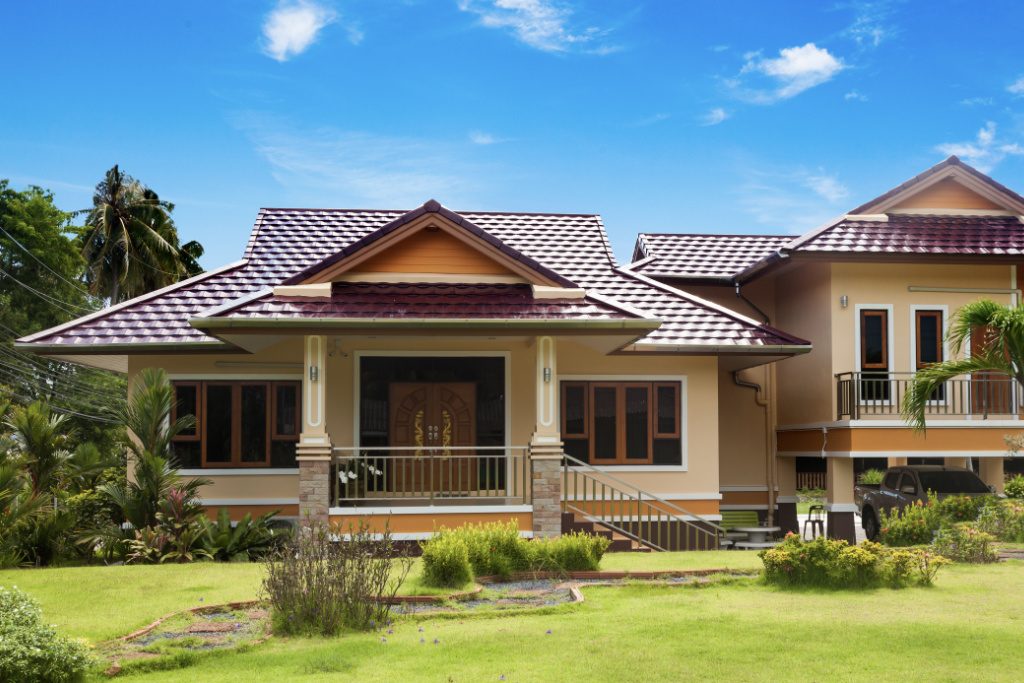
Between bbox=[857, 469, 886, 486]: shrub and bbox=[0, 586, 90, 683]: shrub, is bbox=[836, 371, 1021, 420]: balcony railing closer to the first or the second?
bbox=[857, 469, 886, 486]: shrub

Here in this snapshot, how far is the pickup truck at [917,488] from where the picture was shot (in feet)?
67.8

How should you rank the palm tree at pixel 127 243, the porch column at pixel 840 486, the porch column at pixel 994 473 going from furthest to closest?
the palm tree at pixel 127 243
the porch column at pixel 994 473
the porch column at pixel 840 486

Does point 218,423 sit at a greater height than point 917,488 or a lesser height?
greater

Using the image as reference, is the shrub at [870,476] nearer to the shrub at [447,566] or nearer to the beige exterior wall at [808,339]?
the beige exterior wall at [808,339]

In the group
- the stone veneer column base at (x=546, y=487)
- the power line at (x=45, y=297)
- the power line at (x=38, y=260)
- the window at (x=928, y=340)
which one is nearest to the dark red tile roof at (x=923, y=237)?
the window at (x=928, y=340)

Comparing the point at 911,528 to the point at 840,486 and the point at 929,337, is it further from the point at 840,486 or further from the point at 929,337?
the point at 929,337

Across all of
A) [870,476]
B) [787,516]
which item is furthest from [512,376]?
[870,476]

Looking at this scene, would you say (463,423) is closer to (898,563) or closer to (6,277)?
(898,563)

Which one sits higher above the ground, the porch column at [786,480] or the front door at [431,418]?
the front door at [431,418]

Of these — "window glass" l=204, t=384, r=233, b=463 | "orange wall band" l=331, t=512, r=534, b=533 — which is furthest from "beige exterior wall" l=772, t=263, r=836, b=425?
"window glass" l=204, t=384, r=233, b=463

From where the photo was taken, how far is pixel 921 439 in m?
20.9

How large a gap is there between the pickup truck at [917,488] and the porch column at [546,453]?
7507mm

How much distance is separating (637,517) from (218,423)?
8297mm

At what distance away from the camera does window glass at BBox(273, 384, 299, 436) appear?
2025 cm
